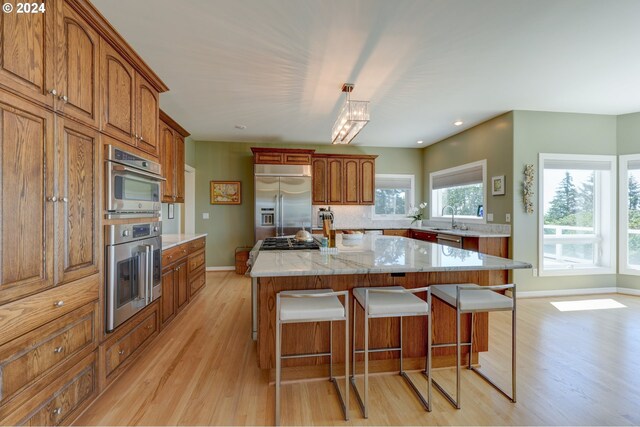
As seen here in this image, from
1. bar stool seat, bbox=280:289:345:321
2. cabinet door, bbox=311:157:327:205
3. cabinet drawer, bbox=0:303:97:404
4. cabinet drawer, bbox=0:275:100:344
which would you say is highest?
cabinet door, bbox=311:157:327:205

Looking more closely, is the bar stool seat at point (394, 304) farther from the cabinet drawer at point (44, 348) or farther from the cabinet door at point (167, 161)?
the cabinet door at point (167, 161)

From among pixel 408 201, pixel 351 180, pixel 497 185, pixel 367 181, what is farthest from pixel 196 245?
pixel 408 201

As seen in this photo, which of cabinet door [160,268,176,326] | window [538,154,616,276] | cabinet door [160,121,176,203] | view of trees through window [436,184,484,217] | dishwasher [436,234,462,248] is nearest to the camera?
cabinet door [160,268,176,326]

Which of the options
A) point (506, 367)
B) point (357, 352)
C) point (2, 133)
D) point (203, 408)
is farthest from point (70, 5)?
point (506, 367)

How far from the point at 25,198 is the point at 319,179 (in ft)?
14.9

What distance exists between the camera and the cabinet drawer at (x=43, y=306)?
1.16 metres

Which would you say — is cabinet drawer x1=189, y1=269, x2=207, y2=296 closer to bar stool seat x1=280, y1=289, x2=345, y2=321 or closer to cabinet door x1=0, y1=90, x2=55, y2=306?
cabinet door x1=0, y1=90, x2=55, y2=306

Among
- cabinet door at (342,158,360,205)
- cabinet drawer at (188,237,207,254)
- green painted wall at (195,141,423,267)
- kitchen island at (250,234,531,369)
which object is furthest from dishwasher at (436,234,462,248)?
cabinet drawer at (188,237,207,254)

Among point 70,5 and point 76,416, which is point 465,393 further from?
point 70,5

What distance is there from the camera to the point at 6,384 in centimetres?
116

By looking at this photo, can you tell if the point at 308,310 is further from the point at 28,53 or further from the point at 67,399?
the point at 28,53

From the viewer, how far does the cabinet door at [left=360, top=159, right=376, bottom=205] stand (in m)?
5.72

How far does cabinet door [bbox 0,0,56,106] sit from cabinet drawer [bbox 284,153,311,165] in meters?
3.74

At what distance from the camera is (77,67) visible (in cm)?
157
